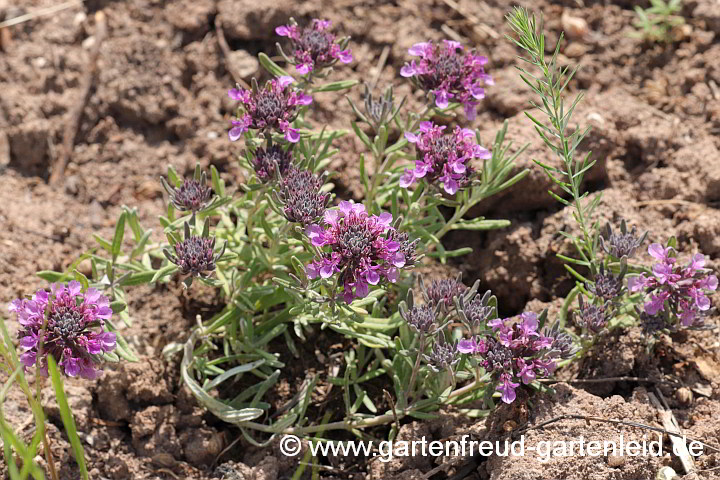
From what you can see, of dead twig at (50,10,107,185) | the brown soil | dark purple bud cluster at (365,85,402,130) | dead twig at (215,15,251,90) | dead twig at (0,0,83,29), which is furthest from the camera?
dead twig at (0,0,83,29)

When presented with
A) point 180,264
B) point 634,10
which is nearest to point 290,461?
point 180,264

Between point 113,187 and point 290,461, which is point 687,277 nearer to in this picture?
point 290,461

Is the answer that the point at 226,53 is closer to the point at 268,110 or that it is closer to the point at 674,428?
the point at 268,110

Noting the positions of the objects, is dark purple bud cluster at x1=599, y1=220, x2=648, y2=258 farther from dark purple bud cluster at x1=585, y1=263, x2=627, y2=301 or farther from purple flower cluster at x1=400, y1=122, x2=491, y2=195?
purple flower cluster at x1=400, y1=122, x2=491, y2=195

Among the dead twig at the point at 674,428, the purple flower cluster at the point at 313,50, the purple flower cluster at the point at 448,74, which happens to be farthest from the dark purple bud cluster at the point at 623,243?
the purple flower cluster at the point at 313,50

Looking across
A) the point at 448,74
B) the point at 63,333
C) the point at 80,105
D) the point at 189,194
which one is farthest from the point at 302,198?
the point at 80,105

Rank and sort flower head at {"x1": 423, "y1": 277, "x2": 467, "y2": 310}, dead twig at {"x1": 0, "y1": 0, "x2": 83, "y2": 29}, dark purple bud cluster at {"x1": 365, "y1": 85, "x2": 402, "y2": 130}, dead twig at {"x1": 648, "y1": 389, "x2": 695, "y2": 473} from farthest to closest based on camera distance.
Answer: dead twig at {"x1": 0, "y1": 0, "x2": 83, "y2": 29} < dark purple bud cluster at {"x1": 365, "y1": 85, "x2": 402, "y2": 130} < flower head at {"x1": 423, "y1": 277, "x2": 467, "y2": 310} < dead twig at {"x1": 648, "y1": 389, "x2": 695, "y2": 473}

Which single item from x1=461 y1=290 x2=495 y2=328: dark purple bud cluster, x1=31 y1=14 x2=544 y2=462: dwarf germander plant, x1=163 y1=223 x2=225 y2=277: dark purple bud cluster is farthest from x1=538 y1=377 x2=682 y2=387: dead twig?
x1=163 y1=223 x2=225 y2=277: dark purple bud cluster
